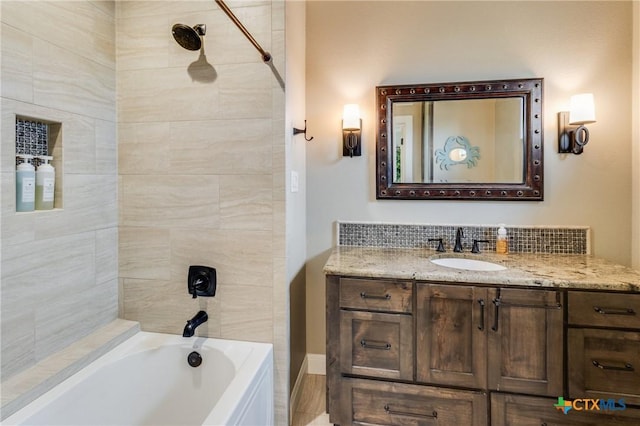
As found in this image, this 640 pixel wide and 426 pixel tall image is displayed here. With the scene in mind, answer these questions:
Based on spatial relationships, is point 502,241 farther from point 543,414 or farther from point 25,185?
point 25,185

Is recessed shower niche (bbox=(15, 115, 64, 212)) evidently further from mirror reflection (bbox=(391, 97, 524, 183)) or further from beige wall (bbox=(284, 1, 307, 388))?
mirror reflection (bbox=(391, 97, 524, 183))

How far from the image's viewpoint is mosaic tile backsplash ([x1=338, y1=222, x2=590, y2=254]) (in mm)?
2008

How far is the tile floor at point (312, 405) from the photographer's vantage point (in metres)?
1.85

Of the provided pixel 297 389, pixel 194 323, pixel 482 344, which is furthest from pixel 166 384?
pixel 482 344

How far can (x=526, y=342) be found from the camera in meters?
1.49

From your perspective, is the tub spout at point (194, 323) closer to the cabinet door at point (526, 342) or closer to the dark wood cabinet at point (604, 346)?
the cabinet door at point (526, 342)

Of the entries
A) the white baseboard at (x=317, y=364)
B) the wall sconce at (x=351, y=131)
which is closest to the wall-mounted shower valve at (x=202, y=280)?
the white baseboard at (x=317, y=364)

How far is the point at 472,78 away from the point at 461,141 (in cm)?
42

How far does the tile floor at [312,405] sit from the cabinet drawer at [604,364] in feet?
4.12

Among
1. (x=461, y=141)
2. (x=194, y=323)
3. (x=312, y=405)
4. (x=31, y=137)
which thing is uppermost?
(x=461, y=141)

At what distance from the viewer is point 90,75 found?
1.64m

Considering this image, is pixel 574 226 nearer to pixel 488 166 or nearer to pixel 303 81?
pixel 488 166

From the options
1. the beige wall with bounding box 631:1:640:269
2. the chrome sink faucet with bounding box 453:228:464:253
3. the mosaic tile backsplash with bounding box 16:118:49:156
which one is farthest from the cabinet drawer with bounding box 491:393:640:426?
the mosaic tile backsplash with bounding box 16:118:49:156

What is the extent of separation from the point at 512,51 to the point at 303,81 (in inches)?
53.0
